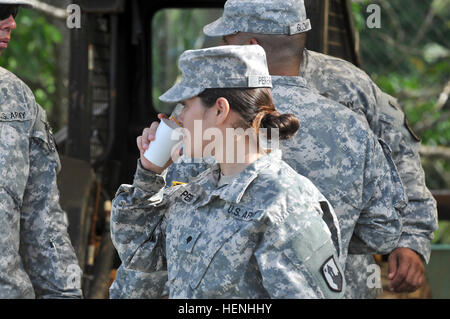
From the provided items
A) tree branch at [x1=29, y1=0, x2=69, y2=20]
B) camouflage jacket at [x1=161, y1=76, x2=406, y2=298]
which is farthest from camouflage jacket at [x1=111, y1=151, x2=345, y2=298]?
tree branch at [x1=29, y1=0, x2=69, y2=20]

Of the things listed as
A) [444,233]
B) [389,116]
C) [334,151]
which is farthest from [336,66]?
[444,233]

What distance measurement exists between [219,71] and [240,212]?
13.6 inches

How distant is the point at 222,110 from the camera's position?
2150mm

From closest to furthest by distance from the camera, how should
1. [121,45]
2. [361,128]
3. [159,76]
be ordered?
1. [361,128]
2. [121,45]
3. [159,76]

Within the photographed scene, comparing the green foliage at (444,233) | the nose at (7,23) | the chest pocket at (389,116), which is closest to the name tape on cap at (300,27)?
the chest pocket at (389,116)

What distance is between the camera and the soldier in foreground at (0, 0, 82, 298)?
112 inches

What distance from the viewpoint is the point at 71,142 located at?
16.1ft

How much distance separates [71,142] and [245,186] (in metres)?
2.92

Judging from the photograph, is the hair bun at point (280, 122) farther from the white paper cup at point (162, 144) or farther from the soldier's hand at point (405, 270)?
the soldier's hand at point (405, 270)

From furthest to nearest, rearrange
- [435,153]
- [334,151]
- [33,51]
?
[435,153] → [33,51] → [334,151]

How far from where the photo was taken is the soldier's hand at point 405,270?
3.24m

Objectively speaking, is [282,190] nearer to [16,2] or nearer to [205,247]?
[205,247]
